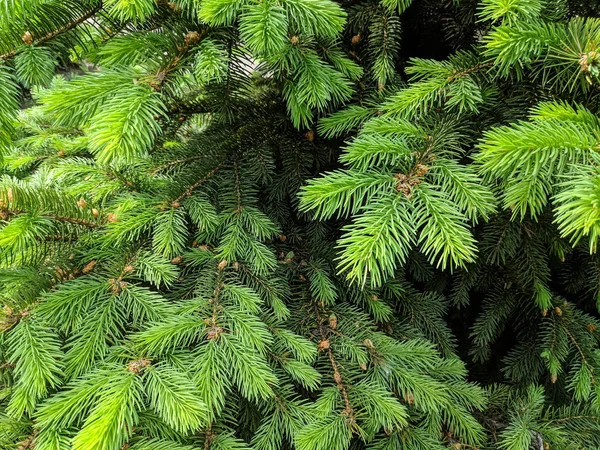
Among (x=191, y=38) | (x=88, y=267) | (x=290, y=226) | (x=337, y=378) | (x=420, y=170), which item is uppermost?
(x=191, y=38)

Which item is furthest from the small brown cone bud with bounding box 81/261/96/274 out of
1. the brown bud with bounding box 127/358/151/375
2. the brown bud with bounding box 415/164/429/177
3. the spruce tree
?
the brown bud with bounding box 415/164/429/177

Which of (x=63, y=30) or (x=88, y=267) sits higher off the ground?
(x=63, y=30)

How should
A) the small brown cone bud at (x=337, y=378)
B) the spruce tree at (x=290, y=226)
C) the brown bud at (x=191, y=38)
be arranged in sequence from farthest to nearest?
the small brown cone bud at (x=337, y=378)
the brown bud at (x=191, y=38)
the spruce tree at (x=290, y=226)

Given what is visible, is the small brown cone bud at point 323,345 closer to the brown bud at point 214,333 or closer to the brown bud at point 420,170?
the brown bud at point 214,333

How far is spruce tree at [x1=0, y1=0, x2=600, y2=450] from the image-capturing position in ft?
2.41

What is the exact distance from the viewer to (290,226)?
126cm

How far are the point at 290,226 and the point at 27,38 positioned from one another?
0.76m

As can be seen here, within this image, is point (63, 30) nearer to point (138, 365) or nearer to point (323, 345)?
point (138, 365)

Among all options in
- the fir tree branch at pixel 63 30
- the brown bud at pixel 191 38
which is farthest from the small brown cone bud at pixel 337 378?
the fir tree branch at pixel 63 30

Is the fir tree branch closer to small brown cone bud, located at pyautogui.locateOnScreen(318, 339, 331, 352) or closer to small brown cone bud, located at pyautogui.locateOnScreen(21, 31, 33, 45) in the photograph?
small brown cone bud, located at pyautogui.locateOnScreen(21, 31, 33, 45)

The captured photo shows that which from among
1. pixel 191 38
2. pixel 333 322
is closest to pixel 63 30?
pixel 191 38

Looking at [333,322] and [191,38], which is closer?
[191,38]

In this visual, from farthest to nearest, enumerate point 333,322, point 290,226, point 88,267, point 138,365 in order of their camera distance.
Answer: point 290,226 < point 333,322 < point 88,267 < point 138,365

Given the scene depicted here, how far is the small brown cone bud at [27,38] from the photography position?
31.2 inches
